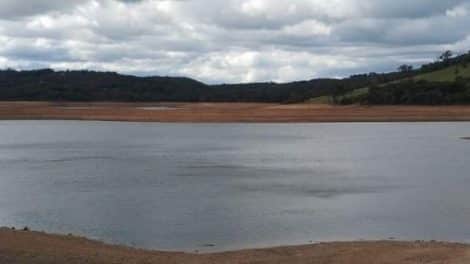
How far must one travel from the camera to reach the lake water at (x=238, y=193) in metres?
17.0

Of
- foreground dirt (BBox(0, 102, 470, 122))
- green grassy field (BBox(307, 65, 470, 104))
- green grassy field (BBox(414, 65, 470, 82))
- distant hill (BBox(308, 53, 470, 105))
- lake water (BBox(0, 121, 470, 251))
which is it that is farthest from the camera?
green grassy field (BBox(414, 65, 470, 82))

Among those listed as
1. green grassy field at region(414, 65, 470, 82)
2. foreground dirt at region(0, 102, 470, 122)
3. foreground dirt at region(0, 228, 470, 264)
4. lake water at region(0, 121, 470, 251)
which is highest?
green grassy field at region(414, 65, 470, 82)

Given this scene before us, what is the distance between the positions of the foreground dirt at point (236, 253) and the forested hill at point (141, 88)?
312ft

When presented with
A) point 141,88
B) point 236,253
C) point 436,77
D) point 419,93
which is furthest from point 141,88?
point 236,253

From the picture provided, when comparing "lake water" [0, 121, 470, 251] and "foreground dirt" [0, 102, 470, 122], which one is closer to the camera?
"lake water" [0, 121, 470, 251]

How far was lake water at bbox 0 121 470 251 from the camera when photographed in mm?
17000

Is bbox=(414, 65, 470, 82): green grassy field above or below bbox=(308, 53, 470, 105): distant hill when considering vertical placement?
above

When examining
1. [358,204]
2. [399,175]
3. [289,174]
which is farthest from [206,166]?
[358,204]

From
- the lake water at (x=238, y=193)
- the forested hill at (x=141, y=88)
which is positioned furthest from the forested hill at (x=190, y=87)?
the lake water at (x=238, y=193)

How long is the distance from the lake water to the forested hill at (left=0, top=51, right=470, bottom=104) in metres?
60.0

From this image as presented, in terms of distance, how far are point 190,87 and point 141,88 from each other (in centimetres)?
975

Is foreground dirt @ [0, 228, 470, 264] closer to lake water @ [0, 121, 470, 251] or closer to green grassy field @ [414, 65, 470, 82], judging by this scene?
lake water @ [0, 121, 470, 251]

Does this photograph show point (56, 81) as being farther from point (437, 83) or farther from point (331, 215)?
point (331, 215)

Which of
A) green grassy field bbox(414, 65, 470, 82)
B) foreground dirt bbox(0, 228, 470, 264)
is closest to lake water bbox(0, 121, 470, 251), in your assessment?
foreground dirt bbox(0, 228, 470, 264)
